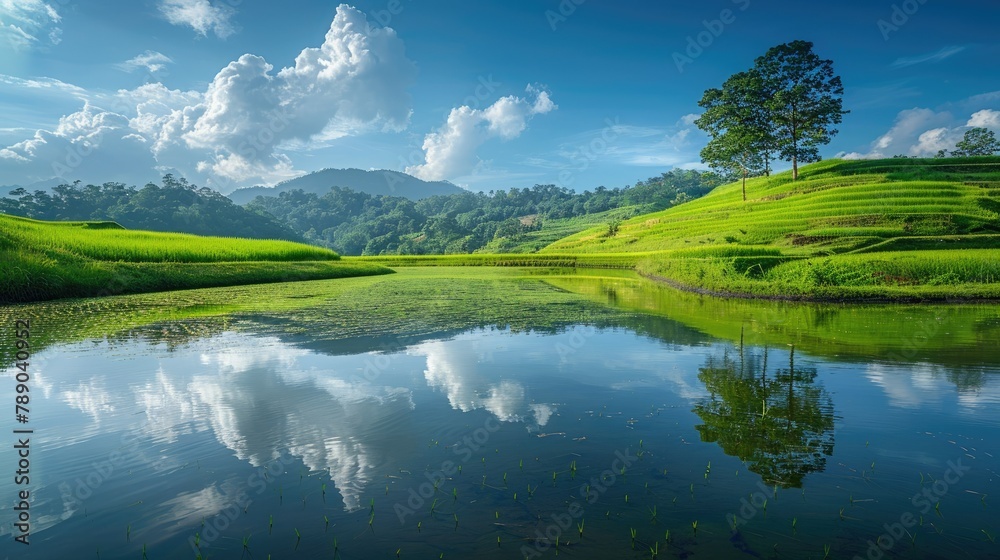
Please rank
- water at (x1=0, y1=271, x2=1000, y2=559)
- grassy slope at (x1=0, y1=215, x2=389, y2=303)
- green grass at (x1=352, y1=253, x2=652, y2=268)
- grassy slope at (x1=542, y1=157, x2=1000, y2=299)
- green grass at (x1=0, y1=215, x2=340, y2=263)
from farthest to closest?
green grass at (x1=352, y1=253, x2=652, y2=268) → green grass at (x1=0, y1=215, x2=340, y2=263) → grassy slope at (x1=542, y1=157, x2=1000, y2=299) → grassy slope at (x1=0, y1=215, x2=389, y2=303) → water at (x1=0, y1=271, x2=1000, y2=559)

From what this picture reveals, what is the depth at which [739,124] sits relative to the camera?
2498 inches

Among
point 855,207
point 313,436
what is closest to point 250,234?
point 855,207

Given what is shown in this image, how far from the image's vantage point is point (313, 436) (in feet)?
22.1

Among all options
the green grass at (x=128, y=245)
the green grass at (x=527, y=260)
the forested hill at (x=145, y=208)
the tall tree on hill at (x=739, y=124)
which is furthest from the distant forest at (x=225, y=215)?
the green grass at (x=128, y=245)

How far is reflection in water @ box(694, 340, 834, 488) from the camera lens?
5.84m

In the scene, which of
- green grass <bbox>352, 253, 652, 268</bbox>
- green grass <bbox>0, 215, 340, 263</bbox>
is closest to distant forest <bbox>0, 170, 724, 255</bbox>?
green grass <bbox>352, 253, 652, 268</bbox>

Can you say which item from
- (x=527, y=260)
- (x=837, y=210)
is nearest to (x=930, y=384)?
(x=837, y=210)

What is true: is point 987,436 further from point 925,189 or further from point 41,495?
point 925,189

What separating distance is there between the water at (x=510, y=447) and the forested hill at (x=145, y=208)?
12118 cm

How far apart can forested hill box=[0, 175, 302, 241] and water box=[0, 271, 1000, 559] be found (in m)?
121

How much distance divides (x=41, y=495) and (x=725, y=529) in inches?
273

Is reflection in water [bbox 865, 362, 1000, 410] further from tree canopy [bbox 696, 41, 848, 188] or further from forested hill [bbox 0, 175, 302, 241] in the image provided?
forested hill [bbox 0, 175, 302, 241]

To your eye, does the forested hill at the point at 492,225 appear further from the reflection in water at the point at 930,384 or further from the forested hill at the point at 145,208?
the reflection in water at the point at 930,384

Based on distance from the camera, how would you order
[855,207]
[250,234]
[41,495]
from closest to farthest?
[41,495], [855,207], [250,234]
